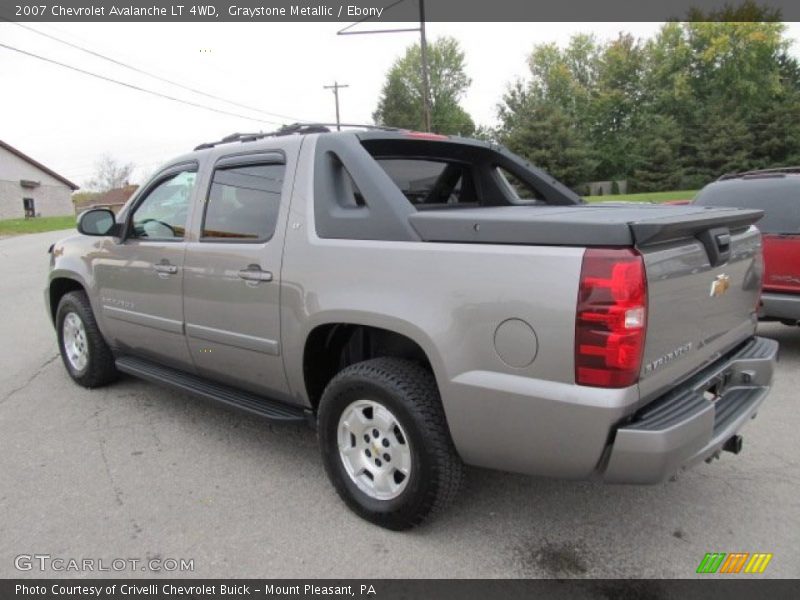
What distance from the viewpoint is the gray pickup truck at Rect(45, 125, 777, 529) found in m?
2.25

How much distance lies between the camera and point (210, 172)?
3801 millimetres

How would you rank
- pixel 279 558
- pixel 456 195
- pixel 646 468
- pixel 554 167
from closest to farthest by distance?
pixel 646 468 < pixel 279 558 < pixel 456 195 < pixel 554 167

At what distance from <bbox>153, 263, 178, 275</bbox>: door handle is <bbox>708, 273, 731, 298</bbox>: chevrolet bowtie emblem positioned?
3042mm

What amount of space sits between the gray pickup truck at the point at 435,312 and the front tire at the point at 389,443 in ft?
0.03

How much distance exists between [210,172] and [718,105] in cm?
5733

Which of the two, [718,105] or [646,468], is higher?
[718,105]

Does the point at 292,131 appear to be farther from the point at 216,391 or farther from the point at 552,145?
the point at 552,145

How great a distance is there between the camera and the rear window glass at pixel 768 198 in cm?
536

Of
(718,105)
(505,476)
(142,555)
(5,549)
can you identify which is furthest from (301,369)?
(718,105)

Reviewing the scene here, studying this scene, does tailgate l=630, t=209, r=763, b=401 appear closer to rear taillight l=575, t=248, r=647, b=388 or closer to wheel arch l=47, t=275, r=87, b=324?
rear taillight l=575, t=248, r=647, b=388

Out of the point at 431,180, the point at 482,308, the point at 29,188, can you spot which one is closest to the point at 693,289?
the point at 482,308

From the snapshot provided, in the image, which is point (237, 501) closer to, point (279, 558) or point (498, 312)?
point (279, 558)

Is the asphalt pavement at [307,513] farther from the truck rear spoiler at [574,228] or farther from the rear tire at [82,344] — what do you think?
the truck rear spoiler at [574,228]

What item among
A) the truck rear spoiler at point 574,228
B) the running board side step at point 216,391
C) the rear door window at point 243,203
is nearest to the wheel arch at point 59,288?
the running board side step at point 216,391
